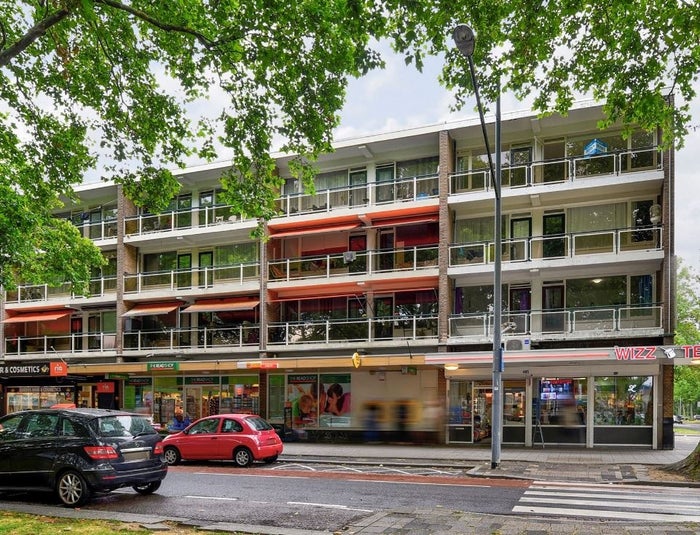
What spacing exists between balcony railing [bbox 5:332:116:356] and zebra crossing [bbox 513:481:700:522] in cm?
2289

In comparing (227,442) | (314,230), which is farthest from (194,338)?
(227,442)

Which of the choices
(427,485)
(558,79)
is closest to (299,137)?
(558,79)

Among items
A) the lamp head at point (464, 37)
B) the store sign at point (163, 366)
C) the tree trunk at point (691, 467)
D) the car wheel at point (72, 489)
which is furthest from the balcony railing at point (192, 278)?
the lamp head at point (464, 37)

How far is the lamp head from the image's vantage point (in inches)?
401

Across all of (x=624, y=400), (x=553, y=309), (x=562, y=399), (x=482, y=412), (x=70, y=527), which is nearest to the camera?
(x=70, y=527)

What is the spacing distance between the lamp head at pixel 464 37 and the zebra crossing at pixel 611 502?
25.0 ft

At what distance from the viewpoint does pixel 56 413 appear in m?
11.4

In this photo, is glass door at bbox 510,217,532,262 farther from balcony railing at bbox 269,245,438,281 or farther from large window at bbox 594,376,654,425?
large window at bbox 594,376,654,425

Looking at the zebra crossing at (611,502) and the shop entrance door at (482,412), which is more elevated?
the zebra crossing at (611,502)

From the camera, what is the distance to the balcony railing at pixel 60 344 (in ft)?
98.8

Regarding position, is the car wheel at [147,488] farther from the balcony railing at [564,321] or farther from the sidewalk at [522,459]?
the balcony railing at [564,321]

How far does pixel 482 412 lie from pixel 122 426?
1454cm

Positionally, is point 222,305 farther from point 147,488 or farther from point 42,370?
point 147,488

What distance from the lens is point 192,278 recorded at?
28.4m
